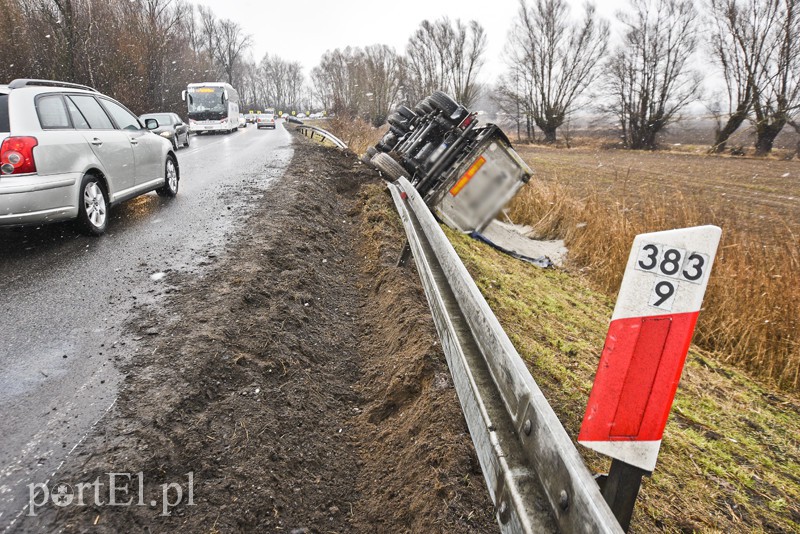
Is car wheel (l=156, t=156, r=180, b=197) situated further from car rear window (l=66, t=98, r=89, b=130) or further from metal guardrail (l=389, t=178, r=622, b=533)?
metal guardrail (l=389, t=178, r=622, b=533)

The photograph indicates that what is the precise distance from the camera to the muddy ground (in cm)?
196

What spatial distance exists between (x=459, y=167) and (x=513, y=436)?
6.85 meters

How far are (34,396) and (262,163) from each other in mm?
11037

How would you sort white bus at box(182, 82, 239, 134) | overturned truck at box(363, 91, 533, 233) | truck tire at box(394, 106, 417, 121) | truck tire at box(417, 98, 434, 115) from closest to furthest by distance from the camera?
overturned truck at box(363, 91, 533, 233) → truck tire at box(417, 98, 434, 115) → truck tire at box(394, 106, 417, 121) → white bus at box(182, 82, 239, 134)

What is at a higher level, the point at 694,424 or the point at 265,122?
the point at 265,122

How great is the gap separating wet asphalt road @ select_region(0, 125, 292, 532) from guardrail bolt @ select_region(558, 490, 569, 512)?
1.73 m

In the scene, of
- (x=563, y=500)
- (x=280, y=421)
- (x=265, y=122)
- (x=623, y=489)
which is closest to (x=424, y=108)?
(x=280, y=421)

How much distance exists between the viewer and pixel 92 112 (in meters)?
6.08

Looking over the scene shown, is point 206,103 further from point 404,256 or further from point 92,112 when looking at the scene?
point 404,256

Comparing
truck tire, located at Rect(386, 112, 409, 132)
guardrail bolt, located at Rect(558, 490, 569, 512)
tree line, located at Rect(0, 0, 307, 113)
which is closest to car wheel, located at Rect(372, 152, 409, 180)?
truck tire, located at Rect(386, 112, 409, 132)

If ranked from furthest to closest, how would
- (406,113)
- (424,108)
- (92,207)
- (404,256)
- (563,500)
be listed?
(406,113) → (424,108) → (92,207) → (404,256) → (563,500)

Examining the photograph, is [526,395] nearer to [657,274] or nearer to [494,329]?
[494,329]

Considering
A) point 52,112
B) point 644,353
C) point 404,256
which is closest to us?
point 644,353

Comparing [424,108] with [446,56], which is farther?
[446,56]
